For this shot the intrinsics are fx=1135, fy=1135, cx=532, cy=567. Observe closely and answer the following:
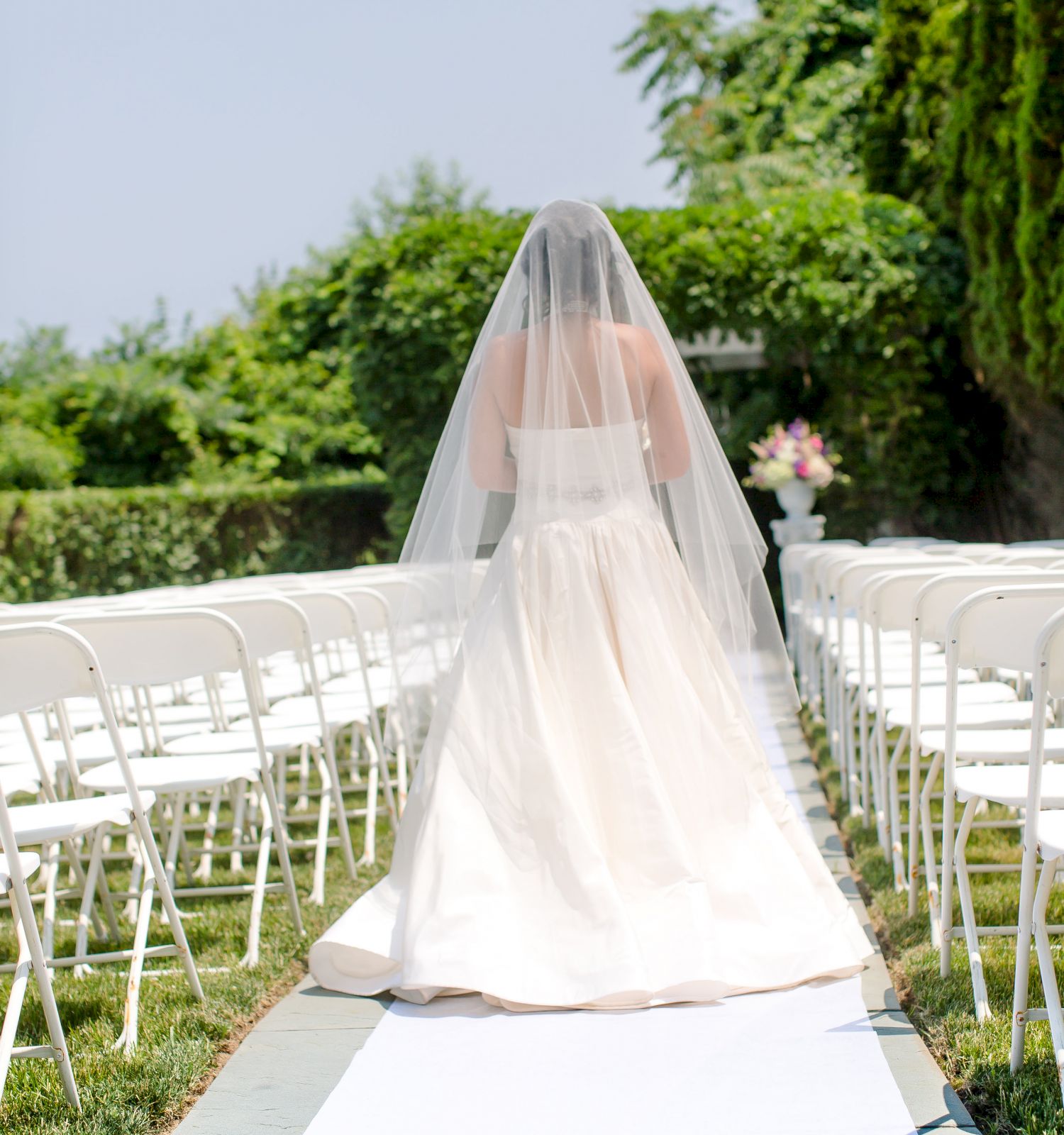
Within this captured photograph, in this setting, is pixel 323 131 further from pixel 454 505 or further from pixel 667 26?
pixel 454 505

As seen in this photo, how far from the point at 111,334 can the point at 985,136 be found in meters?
17.3

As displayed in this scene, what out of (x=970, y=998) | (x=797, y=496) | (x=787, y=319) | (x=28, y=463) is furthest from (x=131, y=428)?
(x=970, y=998)

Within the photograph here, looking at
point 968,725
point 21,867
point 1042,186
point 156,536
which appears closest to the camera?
point 21,867

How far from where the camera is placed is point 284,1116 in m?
2.16

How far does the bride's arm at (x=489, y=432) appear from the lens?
3.45 meters

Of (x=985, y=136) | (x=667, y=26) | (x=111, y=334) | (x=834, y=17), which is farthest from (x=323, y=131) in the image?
(x=985, y=136)

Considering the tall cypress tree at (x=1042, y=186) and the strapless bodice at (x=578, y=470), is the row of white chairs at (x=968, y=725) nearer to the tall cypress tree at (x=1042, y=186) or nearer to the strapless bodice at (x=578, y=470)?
the strapless bodice at (x=578, y=470)

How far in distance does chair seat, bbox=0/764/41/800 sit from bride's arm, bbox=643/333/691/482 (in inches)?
78.5

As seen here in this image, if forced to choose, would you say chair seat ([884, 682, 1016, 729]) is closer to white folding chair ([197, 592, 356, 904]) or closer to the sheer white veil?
the sheer white veil

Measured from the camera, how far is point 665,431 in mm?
3494

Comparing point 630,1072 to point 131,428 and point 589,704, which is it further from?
point 131,428

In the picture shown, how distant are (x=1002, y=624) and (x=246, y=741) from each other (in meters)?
2.42

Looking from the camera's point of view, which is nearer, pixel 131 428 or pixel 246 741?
pixel 246 741

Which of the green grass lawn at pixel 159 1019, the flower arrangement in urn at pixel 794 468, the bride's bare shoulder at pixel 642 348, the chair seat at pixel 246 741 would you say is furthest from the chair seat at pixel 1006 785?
the flower arrangement in urn at pixel 794 468
